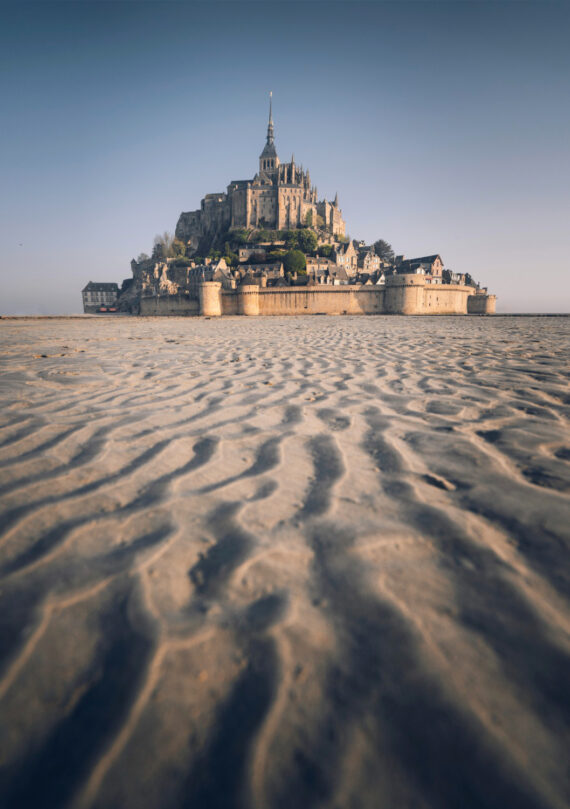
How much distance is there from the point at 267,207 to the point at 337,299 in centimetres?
3554

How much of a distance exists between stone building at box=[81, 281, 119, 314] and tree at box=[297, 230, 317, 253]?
40552 millimetres

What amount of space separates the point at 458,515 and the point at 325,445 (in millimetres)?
1017

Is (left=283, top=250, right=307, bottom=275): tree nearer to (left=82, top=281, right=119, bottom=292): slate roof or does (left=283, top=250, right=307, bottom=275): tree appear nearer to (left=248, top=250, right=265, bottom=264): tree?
(left=248, top=250, right=265, bottom=264): tree

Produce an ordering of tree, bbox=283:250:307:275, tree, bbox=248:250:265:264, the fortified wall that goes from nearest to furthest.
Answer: the fortified wall, tree, bbox=283:250:307:275, tree, bbox=248:250:265:264

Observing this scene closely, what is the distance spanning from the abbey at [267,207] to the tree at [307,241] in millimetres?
7412

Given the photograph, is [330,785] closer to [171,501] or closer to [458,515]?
[458,515]

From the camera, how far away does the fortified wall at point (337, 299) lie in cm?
3941

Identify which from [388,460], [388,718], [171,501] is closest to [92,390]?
[171,501]

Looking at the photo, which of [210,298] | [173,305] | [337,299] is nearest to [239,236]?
[173,305]

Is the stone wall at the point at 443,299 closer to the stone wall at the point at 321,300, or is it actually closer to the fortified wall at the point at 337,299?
the fortified wall at the point at 337,299

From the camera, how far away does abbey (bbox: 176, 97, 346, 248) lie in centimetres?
6625

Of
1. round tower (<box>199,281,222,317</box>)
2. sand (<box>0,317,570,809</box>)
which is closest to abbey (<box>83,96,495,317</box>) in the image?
round tower (<box>199,281,222,317</box>)

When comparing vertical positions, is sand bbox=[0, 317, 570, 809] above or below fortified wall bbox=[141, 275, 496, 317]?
below

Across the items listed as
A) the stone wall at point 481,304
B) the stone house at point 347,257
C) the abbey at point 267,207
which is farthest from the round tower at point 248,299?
the abbey at point 267,207
